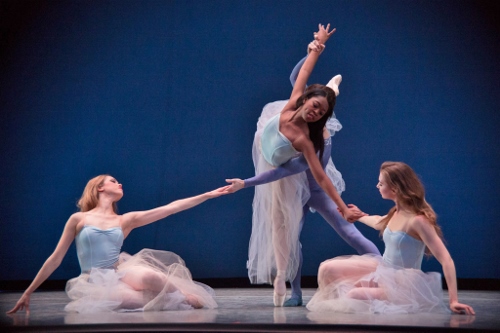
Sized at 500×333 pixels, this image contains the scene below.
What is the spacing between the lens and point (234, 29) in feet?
16.0

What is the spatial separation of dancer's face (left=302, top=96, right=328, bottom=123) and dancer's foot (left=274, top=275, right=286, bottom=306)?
86cm

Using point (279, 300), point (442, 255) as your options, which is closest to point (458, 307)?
point (442, 255)

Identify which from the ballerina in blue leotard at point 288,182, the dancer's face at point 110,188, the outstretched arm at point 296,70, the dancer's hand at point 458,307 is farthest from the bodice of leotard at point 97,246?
the dancer's hand at point 458,307

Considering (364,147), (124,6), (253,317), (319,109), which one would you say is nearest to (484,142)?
(364,147)

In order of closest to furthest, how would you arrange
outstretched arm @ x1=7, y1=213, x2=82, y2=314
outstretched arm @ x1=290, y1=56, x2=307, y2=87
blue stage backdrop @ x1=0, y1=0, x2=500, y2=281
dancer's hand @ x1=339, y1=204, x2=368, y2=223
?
outstretched arm @ x1=7, y1=213, x2=82, y2=314 → dancer's hand @ x1=339, y1=204, x2=368, y2=223 → outstretched arm @ x1=290, y1=56, x2=307, y2=87 → blue stage backdrop @ x1=0, y1=0, x2=500, y2=281

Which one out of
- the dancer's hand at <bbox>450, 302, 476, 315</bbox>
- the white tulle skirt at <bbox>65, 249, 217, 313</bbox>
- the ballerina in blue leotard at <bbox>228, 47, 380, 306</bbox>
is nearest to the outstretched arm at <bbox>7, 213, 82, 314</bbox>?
the white tulle skirt at <bbox>65, 249, 217, 313</bbox>

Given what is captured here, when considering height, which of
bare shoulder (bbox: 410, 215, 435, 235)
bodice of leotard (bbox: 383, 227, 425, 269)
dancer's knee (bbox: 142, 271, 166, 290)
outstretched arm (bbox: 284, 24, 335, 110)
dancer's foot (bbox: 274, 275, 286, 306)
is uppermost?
outstretched arm (bbox: 284, 24, 335, 110)

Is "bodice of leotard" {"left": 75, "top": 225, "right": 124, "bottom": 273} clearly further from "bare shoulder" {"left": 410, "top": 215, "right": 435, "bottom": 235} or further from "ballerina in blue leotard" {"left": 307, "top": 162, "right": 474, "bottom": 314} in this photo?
"bare shoulder" {"left": 410, "top": 215, "right": 435, "bottom": 235}

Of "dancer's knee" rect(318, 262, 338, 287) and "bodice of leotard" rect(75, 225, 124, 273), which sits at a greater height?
"bodice of leotard" rect(75, 225, 124, 273)

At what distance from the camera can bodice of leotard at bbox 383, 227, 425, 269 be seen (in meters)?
2.89

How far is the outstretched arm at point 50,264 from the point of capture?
2920 mm

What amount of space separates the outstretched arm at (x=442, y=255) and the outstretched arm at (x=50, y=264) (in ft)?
5.59

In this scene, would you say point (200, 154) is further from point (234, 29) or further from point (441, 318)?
point (441, 318)

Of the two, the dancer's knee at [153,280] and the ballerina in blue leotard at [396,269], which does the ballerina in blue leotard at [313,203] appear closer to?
the ballerina in blue leotard at [396,269]
